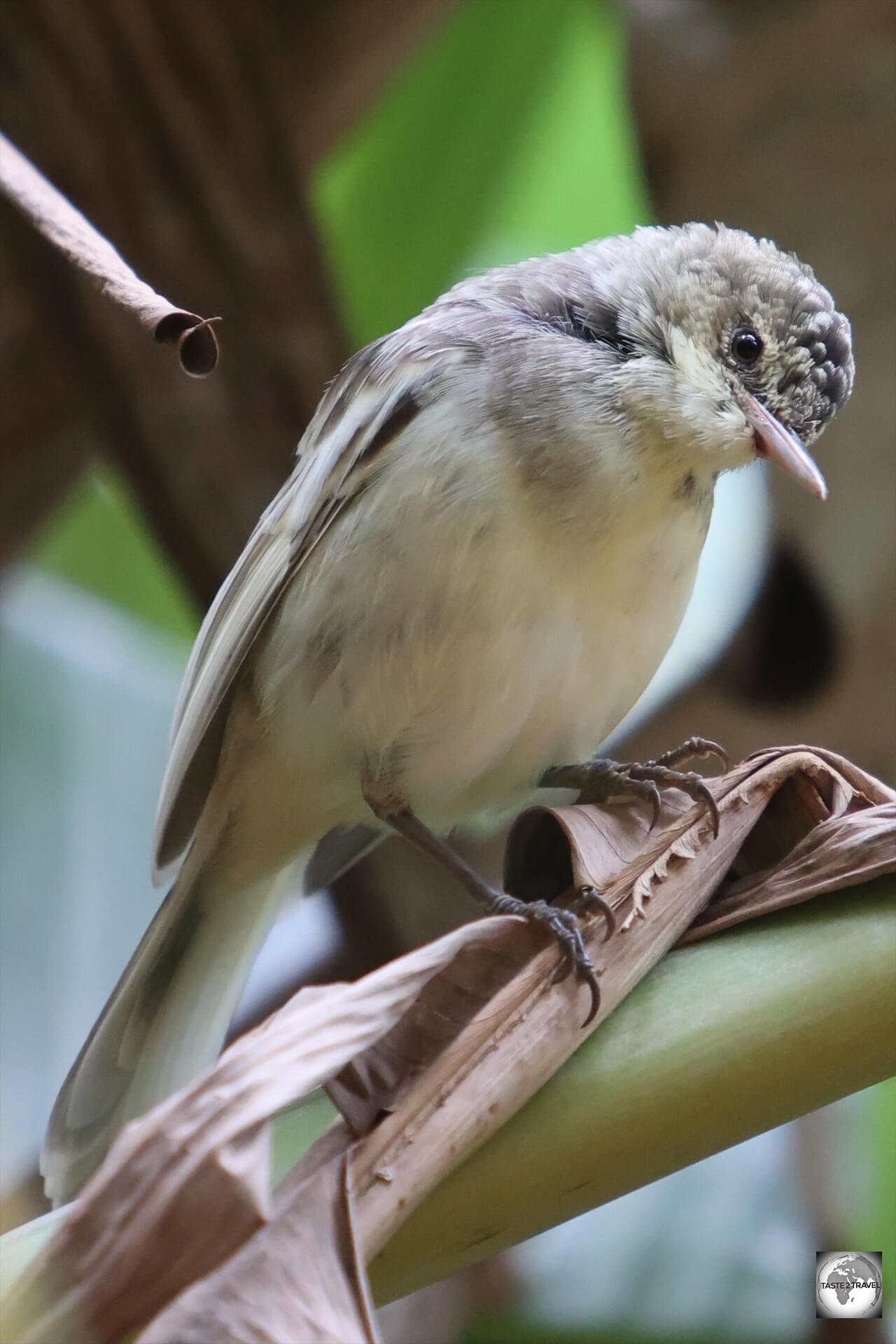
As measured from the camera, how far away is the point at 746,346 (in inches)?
Answer: 59.2

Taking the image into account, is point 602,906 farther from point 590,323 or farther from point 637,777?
point 590,323

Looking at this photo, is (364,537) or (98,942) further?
(98,942)

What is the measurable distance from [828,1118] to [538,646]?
0.98 metres

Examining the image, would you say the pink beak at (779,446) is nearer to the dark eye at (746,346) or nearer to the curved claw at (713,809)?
the dark eye at (746,346)

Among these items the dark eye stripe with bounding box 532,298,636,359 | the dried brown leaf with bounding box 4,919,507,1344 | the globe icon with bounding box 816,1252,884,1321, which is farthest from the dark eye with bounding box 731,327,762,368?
the dried brown leaf with bounding box 4,919,507,1344

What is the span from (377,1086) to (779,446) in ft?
2.76

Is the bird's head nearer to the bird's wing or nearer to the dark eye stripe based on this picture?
the dark eye stripe

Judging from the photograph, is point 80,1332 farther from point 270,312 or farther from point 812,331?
point 270,312

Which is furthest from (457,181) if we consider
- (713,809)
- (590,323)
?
(713,809)

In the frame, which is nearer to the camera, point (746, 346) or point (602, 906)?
point (602, 906)

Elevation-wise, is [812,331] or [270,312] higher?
[270,312]

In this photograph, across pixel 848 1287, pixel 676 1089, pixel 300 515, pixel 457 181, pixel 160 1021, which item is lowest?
pixel 848 1287

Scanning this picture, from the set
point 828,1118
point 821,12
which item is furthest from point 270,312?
point 828,1118

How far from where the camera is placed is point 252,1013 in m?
2.23
